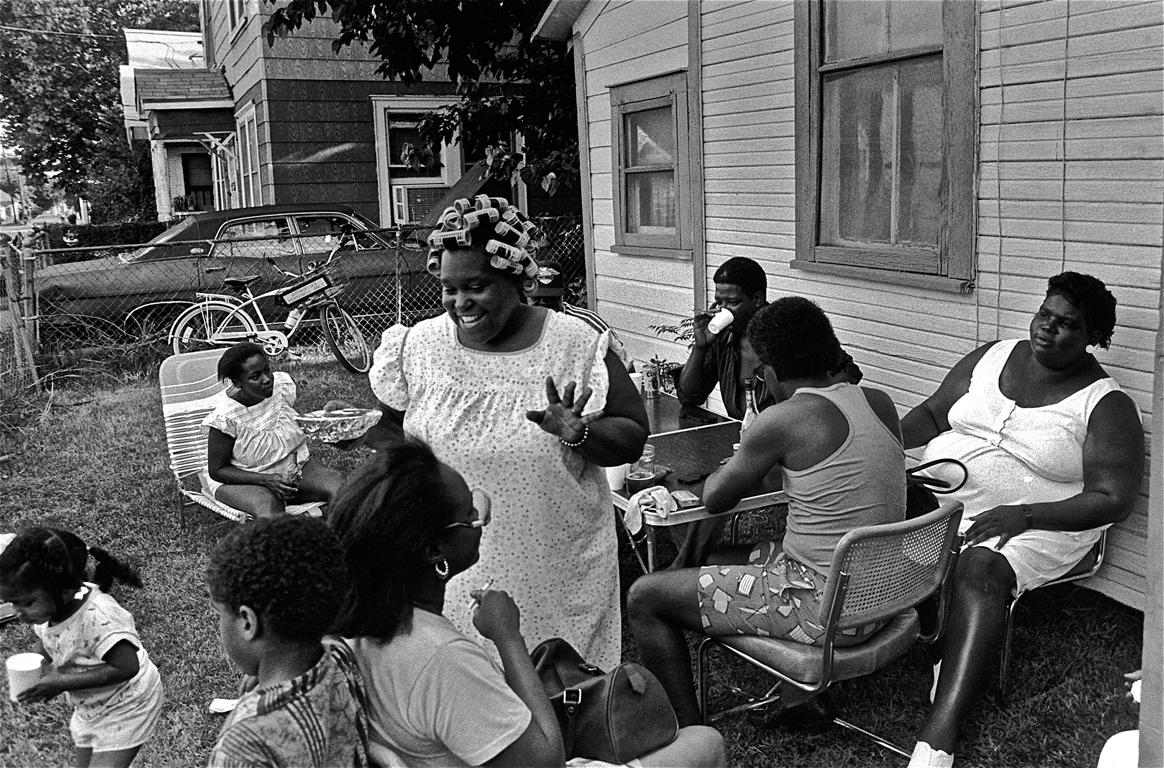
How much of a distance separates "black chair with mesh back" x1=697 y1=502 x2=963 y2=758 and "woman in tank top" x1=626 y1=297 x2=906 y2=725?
2.0 inches

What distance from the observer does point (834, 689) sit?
3.80m

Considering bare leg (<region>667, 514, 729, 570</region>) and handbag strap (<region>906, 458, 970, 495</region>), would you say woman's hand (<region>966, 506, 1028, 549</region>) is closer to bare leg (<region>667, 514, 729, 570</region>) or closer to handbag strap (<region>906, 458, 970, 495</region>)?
handbag strap (<region>906, 458, 970, 495</region>)

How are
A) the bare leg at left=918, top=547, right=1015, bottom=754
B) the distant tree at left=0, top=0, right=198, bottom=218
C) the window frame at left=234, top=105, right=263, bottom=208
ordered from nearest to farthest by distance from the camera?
the bare leg at left=918, top=547, right=1015, bottom=754 → the window frame at left=234, top=105, right=263, bottom=208 → the distant tree at left=0, top=0, right=198, bottom=218

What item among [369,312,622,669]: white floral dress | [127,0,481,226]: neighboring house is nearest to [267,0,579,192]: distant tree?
[127,0,481,226]: neighboring house

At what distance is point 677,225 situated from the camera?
7.11m

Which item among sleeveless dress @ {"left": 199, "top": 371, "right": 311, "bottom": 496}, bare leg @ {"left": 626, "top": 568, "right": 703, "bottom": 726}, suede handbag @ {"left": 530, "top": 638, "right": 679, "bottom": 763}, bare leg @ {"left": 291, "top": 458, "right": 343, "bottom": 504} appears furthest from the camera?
bare leg @ {"left": 291, "top": 458, "right": 343, "bottom": 504}

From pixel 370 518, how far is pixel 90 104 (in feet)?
108

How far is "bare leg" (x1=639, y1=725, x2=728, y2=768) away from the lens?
86.5 inches

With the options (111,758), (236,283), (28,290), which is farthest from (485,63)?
→ (111,758)

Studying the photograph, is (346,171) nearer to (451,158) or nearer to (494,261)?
(451,158)

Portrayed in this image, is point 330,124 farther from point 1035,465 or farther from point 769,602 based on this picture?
point 769,602

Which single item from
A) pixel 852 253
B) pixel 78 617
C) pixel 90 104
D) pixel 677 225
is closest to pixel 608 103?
pixel 677 225

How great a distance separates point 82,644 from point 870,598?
2.23 m

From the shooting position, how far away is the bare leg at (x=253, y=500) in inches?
201
